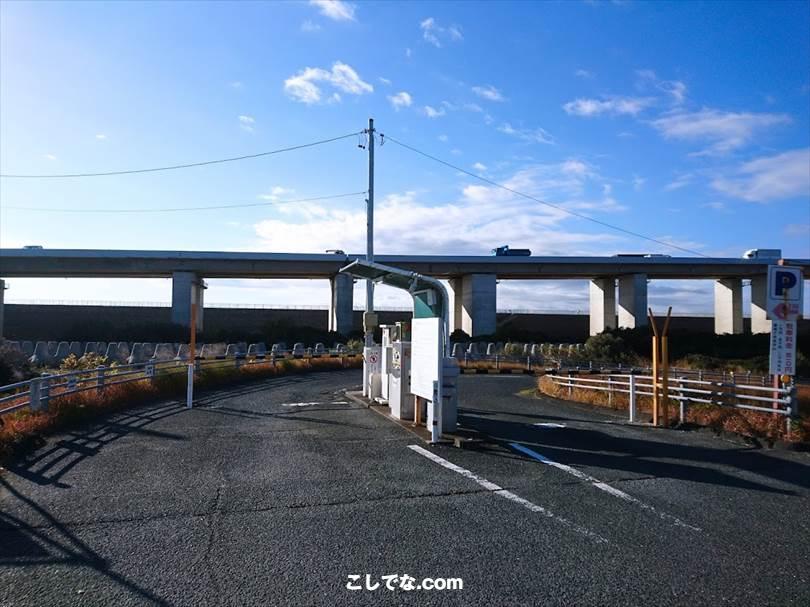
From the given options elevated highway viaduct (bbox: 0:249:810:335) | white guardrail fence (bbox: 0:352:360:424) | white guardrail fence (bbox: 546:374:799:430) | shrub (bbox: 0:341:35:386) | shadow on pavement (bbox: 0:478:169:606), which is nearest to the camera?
shadow on pavement (bbox: 0:478:169:606)

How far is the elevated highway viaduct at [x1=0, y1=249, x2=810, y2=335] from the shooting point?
5503 cm

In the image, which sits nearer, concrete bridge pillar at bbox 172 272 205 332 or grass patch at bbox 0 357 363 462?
grass patch at bbox 0 357 363 462

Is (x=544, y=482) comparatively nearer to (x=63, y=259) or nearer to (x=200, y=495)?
(x=200, y=495)

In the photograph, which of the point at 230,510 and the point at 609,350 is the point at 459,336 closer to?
the point at 609,350

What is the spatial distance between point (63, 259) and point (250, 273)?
14579 mm

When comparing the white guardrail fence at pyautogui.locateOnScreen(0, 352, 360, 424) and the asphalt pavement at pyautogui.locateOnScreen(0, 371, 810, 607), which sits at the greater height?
the white guardrail fence at pyautogui.locateOnScreen(0, 352, 360, 424)

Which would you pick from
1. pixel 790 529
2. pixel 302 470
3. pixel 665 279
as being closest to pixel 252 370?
pixel 302 470

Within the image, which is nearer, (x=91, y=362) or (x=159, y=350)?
(x=91, y=362)

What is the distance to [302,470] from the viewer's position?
964 centimetres

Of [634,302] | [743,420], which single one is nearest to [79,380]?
[743,420]

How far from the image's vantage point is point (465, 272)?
194 feet

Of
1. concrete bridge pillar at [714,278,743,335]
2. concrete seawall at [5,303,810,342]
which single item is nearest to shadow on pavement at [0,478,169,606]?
concrete seawall at [5,303,810,342]

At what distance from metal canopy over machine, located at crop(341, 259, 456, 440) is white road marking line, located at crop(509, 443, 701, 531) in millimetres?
1466

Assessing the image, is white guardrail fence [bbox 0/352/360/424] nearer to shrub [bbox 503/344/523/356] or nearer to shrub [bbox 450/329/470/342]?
shrub [bbox 503/344/523/356]
